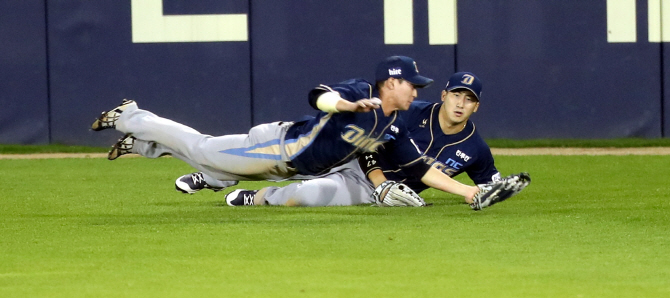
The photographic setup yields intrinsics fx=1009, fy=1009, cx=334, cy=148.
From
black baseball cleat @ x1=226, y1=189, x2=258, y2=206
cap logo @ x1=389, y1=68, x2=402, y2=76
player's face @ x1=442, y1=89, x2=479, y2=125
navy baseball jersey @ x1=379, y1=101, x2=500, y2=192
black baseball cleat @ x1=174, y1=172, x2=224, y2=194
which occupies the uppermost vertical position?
cap logo @ x1=389, y1=68, x2=402, y2=76

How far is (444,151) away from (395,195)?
612 mm

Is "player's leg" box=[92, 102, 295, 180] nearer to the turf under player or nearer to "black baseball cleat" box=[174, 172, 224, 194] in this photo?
the turf under player

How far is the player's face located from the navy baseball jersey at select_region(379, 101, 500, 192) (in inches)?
7.1

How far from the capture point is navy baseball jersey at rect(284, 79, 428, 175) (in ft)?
20.0

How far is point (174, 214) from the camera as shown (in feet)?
21.7

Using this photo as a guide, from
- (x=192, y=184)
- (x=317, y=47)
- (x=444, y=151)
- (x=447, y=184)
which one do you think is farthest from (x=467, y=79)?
(x=317, y=47)

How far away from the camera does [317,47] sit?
12.7 m

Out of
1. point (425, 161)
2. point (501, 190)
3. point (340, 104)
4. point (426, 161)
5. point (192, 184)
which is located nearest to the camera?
point (340, 104)

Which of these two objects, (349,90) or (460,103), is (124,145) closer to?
(349,90)

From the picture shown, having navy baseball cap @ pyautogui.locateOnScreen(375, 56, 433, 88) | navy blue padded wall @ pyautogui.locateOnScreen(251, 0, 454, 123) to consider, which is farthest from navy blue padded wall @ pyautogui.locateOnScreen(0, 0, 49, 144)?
navy baseball cap @ pyautogui.locateOnScreen(375, 56, 433, 88)

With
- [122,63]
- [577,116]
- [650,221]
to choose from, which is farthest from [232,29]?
[650,221]

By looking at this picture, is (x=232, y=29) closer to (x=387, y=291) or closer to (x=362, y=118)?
(x=362, y=118)

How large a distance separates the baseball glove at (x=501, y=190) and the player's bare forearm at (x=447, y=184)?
6cm

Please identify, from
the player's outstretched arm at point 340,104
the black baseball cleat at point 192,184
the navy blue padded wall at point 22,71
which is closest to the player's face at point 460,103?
the player's outstretched arm at point 340,104
